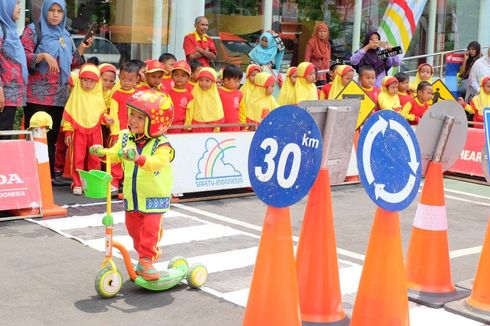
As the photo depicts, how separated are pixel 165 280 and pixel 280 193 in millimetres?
1674

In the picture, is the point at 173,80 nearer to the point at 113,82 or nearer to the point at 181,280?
the point at 113,82

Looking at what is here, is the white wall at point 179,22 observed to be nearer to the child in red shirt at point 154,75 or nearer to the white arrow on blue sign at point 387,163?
the child in red shirt at point 154,75

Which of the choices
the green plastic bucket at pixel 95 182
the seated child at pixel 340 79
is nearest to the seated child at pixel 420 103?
the seated child at pixel 340 79

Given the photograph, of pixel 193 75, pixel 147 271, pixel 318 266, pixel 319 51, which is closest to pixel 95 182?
pixel 147 271

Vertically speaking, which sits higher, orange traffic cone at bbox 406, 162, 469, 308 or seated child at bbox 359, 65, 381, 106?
seated child at bbox 359, 65, 381, 106

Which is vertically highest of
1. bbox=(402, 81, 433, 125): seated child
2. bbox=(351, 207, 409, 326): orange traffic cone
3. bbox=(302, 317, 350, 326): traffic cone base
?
bbox=(402, 81, 433, 125): seated child

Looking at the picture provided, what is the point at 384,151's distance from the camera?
5562 millimetres

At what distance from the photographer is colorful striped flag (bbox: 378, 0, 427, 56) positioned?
62.2 feet

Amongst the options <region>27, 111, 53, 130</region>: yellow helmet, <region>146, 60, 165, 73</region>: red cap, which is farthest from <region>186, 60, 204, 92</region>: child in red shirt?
<region>27, 111, 53, 130</region>: yellow helmet

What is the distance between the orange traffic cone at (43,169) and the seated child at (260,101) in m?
3.26

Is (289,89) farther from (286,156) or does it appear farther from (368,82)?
(286,156)

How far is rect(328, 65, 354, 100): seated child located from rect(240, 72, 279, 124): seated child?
1.72 m

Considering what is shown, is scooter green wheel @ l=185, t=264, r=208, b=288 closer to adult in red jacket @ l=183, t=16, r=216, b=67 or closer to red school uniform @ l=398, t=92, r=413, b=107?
adult in red jacket @ l=183, t=16, r=216, b=67

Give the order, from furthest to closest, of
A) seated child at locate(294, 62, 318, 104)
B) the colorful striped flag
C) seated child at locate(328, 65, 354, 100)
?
the colorful striped flag → seated child at locate(328, 65, 354, 100) → seated child at locate(294, 62, 318, 104)
